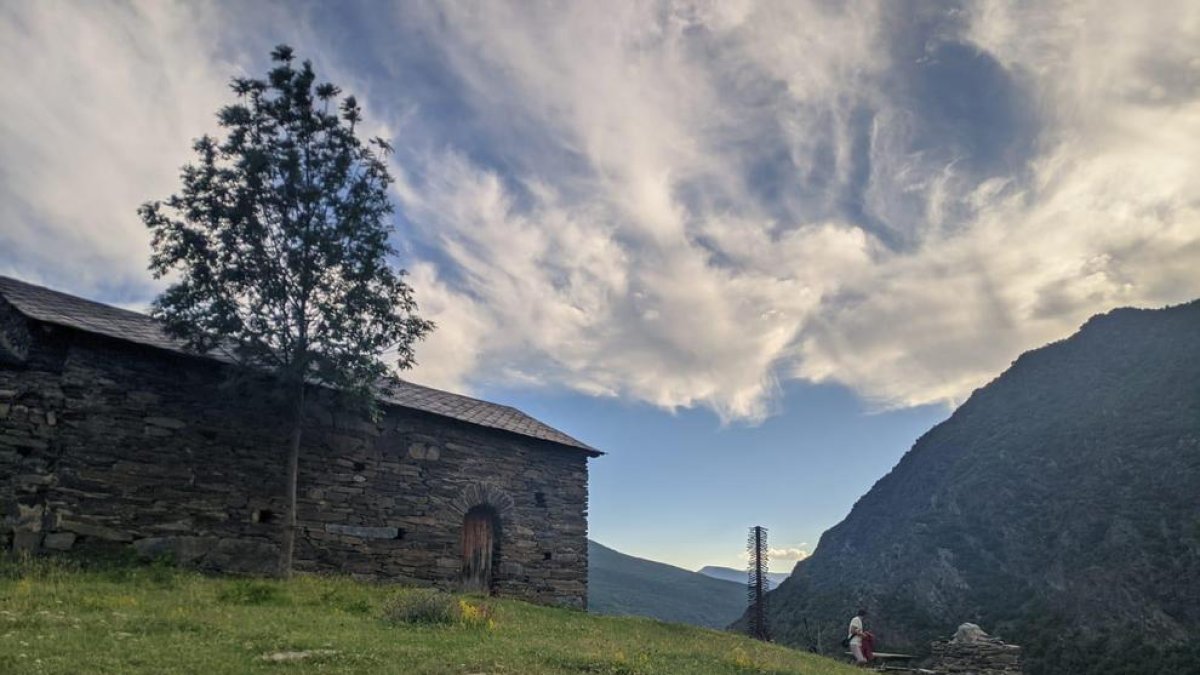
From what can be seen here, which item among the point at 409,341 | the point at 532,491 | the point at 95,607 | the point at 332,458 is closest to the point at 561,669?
the point at 95,607

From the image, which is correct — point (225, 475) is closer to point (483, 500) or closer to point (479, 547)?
point (483, 500)

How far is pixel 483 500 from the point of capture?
19391mm

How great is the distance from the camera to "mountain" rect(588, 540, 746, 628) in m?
75.6

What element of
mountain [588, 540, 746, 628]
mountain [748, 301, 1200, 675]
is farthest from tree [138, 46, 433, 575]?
mountain [588, 540, 746, 628]

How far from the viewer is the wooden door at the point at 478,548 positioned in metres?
19.0

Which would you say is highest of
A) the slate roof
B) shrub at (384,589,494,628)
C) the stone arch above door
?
the slate roof

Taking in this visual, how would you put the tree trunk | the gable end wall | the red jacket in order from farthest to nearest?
the red jacket, the tree trunk, the gable end wall

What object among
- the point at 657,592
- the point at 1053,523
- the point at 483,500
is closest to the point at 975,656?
the point at 483,500

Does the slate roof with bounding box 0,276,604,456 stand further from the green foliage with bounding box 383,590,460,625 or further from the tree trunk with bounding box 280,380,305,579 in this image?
the green foliage with bounding box 383,590,460,625

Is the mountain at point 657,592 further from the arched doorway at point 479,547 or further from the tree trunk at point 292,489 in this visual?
the tree trunk at point 292,489

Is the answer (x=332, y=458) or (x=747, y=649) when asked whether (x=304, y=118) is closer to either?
(x=332, y=458)

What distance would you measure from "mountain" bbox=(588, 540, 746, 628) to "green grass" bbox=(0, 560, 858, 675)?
54728mm

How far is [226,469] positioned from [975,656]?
1921cm

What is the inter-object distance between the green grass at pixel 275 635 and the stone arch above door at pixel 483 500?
439 cm
